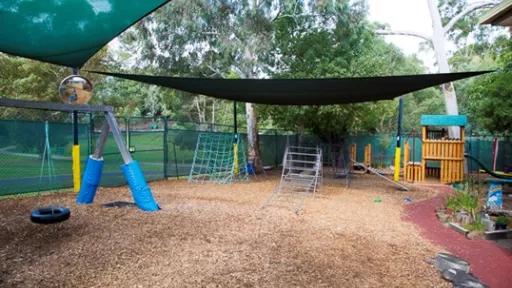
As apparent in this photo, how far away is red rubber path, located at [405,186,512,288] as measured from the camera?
3098 mm

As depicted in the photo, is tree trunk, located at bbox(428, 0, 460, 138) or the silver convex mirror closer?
the silver convex mirror

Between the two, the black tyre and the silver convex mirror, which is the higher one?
the silver convex mirror

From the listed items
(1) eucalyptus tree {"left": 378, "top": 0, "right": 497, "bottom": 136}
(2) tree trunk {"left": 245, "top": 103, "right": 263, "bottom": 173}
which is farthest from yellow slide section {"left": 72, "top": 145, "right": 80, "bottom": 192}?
(1) eucalyptus tree {"left": 378, "top": 0, "right": 497, "bottom": 136}

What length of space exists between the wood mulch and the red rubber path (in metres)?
0.22

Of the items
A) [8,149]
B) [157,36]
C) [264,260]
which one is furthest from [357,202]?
[157,36]

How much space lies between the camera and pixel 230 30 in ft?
32.9

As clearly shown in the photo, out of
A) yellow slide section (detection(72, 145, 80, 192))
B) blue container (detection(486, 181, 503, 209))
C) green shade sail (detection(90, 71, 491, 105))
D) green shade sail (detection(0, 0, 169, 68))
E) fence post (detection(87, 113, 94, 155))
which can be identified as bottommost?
blue container (detection(486, 181, 503, 209))

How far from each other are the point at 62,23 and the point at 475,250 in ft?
14.8

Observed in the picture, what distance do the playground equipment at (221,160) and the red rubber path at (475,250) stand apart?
4.69 meters

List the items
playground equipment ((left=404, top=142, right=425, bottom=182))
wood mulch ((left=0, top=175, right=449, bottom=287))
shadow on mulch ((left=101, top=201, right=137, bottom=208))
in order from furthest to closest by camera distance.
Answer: playground equipment ((left=404, top=142, right=425, bottom=182))
shadow on mulch ((left=101, top=201, right=137, bottom=208))
wood mulch ((left=0, top=175, right=449, bottom=287))

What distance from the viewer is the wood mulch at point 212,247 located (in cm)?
277

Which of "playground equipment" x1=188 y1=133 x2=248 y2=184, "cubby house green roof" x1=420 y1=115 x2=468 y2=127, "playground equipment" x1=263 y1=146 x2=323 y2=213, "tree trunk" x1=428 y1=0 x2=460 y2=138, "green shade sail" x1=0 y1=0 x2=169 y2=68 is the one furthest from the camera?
"tree trunk" x1=428 y1=0 x2=460 y2=138

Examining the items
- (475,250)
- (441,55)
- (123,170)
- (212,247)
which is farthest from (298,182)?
(441,55)

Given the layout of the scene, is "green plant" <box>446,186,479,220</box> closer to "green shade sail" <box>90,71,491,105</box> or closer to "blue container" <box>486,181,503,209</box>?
"blue container" <box>486,181,503,209</box>
